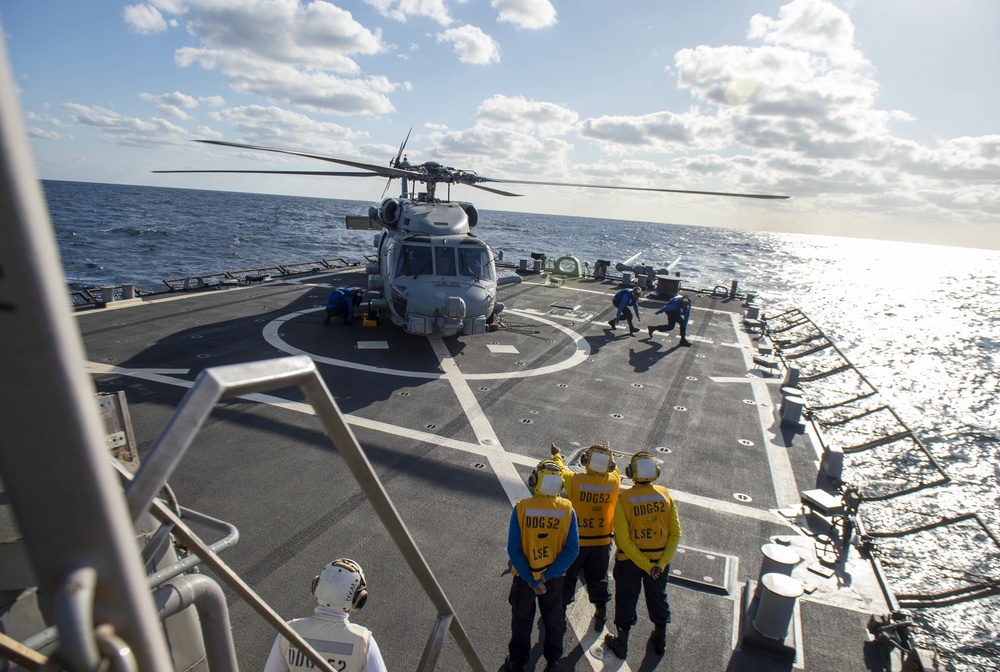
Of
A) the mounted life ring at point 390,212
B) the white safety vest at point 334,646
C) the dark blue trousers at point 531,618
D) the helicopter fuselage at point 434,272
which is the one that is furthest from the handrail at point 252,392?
the mounted life ring at point 390,212

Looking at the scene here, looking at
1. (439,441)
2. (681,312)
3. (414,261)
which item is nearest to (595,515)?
(439,441)

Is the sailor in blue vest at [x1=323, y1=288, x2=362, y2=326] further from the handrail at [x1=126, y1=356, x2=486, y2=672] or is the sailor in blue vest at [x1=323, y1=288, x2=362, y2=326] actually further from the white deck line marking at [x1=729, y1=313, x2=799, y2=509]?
the handrail at [x1=126, y1=356, x2=486, y2=672]

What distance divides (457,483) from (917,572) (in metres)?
10.4

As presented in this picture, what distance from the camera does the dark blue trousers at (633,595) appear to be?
5621 millimetres

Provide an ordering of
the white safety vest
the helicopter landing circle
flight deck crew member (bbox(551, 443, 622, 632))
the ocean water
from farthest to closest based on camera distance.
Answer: the helicopter landing circle < the ocean water < flight deck crew member (bbox(551, 443, 622, 632)) < the white safety vest

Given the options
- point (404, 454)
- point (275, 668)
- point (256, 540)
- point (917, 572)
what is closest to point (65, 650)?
point (275, 668)

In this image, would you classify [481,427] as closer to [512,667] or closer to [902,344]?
[512,667]

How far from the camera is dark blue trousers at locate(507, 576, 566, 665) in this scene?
205 inches

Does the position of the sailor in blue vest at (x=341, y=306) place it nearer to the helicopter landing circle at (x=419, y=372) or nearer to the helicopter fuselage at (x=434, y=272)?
the helicopter fuselage at (x=434, y=272)

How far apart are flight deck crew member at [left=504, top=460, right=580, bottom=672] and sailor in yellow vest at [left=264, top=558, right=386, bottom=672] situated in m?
1.95

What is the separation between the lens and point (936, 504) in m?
15.5

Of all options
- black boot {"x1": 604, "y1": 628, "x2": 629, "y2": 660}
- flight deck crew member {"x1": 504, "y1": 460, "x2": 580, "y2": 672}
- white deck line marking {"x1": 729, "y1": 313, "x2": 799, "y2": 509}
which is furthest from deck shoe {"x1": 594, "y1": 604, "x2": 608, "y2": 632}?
white deck line marking {"x1": 729, "y1": 313, "x2": 799, "y2": 509}

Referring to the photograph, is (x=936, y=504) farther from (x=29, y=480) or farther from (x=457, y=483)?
(x=29, y=480)

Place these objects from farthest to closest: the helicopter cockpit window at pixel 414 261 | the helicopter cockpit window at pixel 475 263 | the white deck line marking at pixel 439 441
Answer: the helicopter cockpit window at pixel 475 263 → the helicopter cockpit window at pixel 414 261 → the white deck line marking at pixel 439 441
